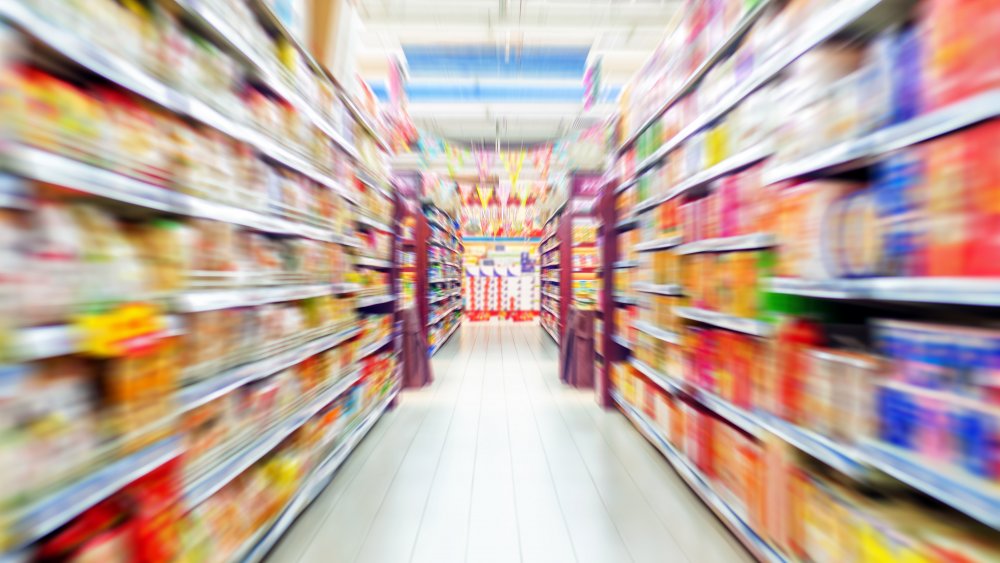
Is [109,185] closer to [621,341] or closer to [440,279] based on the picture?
[621,341]

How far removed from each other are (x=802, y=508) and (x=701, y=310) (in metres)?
0.96

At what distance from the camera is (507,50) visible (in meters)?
4.11

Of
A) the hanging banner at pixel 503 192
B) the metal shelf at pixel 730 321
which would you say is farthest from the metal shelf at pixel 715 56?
the hanging banner at pixel 503 192

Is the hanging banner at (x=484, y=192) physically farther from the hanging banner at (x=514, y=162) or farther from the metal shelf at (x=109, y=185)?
the metal shelf at (x=109, y=185)

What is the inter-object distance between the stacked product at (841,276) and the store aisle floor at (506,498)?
0.29 metres

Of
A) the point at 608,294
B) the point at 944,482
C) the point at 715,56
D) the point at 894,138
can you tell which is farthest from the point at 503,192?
the point at 944,482

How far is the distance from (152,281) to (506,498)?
1.86 m

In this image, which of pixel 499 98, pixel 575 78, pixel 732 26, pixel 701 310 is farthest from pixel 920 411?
pixel 499 98

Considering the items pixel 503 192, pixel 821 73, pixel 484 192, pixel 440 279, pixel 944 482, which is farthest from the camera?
pixel 503 192

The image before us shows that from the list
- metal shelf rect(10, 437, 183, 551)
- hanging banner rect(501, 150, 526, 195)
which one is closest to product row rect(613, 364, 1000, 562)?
metal shelf rect(10, 437, 183, 551)

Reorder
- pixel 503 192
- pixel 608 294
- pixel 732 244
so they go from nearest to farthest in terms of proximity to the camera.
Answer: pixel 732 244 → pixel 608 294 → pixel 503 192

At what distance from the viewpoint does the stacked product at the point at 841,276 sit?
903mm

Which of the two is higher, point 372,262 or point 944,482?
point 372,262

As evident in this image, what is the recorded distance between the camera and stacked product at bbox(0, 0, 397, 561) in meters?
0.86
